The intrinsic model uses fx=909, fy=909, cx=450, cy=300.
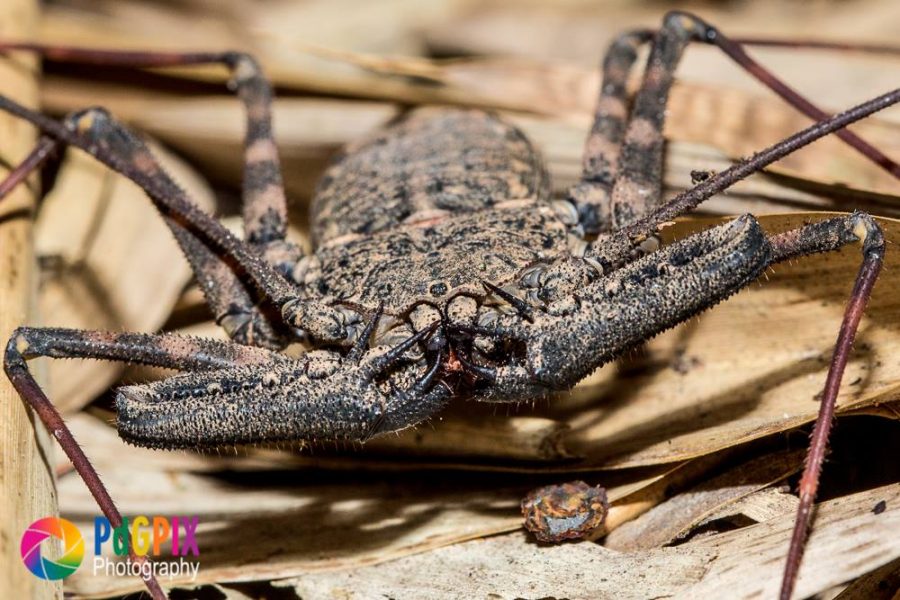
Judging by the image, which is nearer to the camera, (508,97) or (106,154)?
(106,154)

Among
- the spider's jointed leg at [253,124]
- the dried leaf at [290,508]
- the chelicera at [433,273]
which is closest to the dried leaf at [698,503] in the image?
the dried leaf at [290,508]

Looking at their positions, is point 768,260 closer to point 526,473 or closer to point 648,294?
point 648,294

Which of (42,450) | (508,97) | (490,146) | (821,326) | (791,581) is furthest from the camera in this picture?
(508,97)

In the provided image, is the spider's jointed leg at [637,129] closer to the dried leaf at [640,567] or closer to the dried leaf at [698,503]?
the dried leaf at [698,503]

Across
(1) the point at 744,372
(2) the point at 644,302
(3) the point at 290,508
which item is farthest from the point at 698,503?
(3) the point at 290,508

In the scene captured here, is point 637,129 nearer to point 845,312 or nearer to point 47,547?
point 845,312

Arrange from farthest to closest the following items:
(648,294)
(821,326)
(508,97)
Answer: (508,97), (821,326), (648,294)

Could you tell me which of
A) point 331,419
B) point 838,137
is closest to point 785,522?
point 331,419
